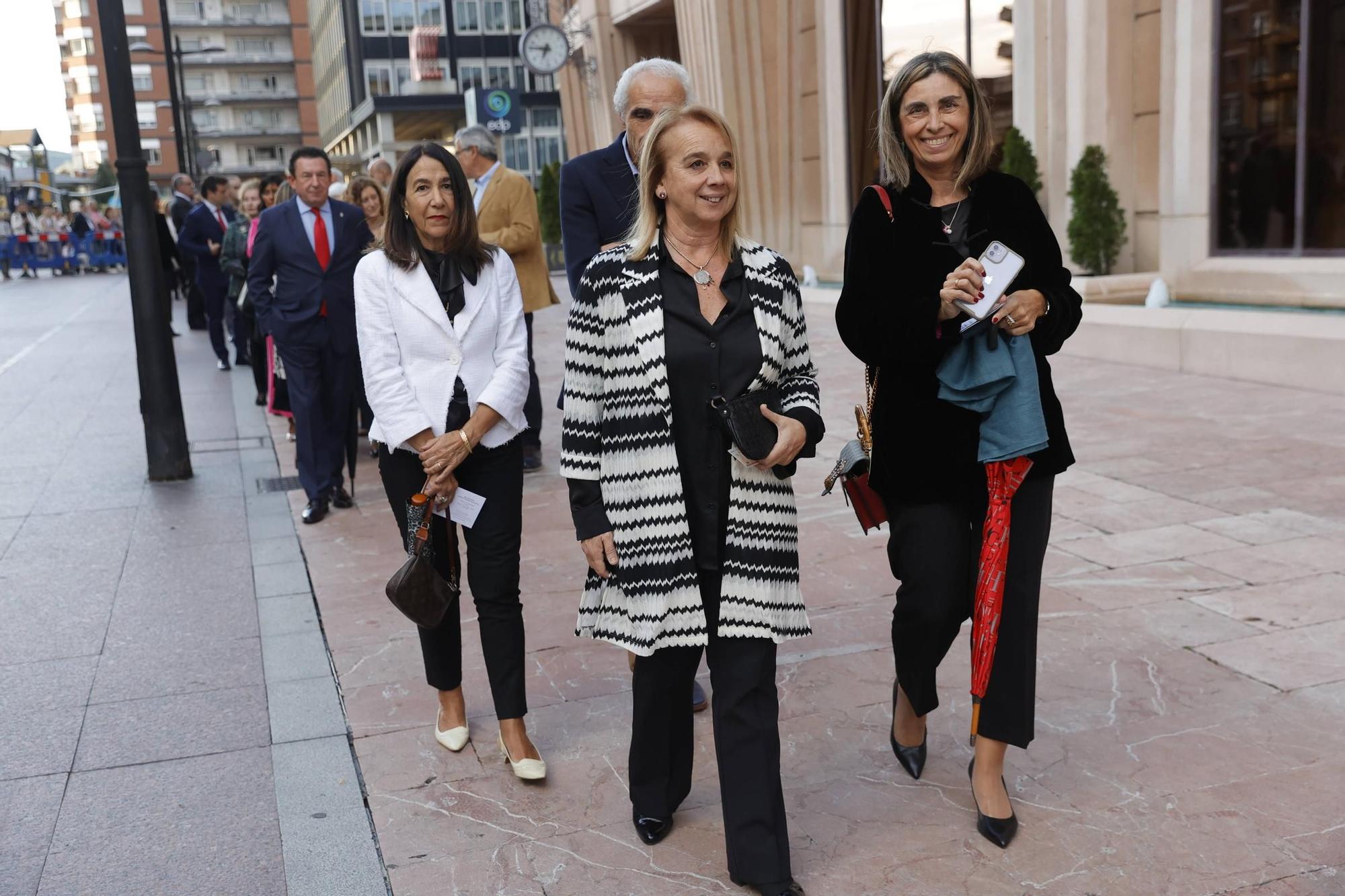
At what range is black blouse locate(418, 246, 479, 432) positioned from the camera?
3986 millimetres

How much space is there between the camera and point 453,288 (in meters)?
4.00

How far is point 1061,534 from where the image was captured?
6246 millimetres

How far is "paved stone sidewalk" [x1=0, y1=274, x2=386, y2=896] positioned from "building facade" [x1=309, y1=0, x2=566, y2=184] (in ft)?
208

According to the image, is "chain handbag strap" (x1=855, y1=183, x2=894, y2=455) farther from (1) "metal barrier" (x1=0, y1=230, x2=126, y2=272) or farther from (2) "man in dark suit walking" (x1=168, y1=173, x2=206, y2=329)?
(1) "metal barrier" (x1=0, y1=230, x2=126, y2=272)

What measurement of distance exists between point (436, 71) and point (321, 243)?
232ft

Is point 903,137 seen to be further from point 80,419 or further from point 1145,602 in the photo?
point 80,419

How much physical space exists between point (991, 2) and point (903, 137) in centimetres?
1424

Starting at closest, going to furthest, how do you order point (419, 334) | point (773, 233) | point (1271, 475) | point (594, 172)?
point (419, 334) < point (594, 172) < point (1271, 475) < point (773, 233)

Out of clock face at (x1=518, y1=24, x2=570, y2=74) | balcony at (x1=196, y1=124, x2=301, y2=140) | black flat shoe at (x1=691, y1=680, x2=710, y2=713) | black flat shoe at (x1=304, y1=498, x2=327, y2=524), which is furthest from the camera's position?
balcony at (x1=196, y1=124, x2=301, y2=140)

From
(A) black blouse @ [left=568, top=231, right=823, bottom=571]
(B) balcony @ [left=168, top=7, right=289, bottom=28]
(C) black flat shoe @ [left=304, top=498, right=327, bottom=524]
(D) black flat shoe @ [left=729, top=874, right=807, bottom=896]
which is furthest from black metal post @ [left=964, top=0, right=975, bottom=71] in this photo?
(B) balcony @ [left=168, top=7, right=289, bottom=28]

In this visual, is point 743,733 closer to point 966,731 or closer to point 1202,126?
point 966,731

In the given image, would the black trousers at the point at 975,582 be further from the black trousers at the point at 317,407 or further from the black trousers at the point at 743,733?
the black trousers at the point at 317,407

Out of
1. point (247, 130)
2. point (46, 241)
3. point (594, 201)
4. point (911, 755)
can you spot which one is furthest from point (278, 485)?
point (247, 130)

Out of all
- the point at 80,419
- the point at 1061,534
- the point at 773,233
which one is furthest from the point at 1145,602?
the point at 773,233
